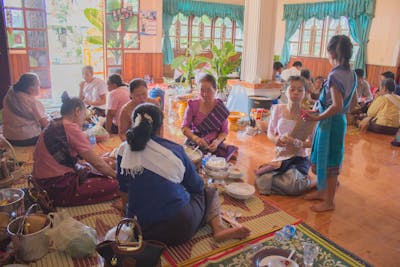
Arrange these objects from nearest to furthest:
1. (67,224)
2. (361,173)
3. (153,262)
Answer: (153,262)
(67,224)
(361,173)

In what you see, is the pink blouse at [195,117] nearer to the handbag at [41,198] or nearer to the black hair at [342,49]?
the black hair at [342,49]

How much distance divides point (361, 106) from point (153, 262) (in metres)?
5.19

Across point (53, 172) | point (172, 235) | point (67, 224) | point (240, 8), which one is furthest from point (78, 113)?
point (240, 8)

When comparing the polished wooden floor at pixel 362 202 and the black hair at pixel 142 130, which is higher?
the black hair at pixel 142 130

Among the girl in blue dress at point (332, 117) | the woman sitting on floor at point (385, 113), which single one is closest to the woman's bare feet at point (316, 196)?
the girl in blue dress at point (332, 117)

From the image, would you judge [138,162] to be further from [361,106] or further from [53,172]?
[361,106]

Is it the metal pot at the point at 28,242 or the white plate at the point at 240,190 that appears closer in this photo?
the metal pot at the point at 28,242

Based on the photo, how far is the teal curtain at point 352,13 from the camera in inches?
328

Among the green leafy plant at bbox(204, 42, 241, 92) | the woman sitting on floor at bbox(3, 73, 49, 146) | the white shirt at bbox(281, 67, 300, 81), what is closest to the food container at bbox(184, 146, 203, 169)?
the woman sitting on floor at bbox(3, 73, 49, 146)

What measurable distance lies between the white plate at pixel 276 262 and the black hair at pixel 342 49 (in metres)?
1.44

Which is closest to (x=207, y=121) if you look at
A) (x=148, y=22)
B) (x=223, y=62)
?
(x=223, y=62)

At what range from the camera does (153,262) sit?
1.54m

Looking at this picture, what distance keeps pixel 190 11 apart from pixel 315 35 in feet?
13.1

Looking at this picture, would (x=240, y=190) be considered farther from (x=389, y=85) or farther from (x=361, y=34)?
(x=361, y=34)
